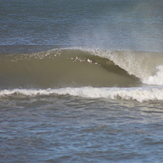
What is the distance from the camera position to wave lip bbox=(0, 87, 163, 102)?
11.5m

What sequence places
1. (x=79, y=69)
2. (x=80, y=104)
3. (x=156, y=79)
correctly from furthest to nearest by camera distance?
(x=79, y=69), (x=156, y=79), (x=80, y=104)

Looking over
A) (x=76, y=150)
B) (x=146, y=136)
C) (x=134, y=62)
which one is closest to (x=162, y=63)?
(x=134, y=62)

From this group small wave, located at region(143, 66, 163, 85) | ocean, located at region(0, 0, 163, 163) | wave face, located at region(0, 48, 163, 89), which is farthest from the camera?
small wave, located at region(143, 66, 163, 85)

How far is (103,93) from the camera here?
11.7 metres

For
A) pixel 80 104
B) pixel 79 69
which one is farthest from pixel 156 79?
pixel 80 104

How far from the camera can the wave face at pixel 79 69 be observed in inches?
532

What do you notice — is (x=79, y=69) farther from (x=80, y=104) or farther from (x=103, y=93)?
(x=80, y=104)

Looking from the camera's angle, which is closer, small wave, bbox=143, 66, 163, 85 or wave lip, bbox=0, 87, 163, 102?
wave lip, bbox=0, 87, 163, 102

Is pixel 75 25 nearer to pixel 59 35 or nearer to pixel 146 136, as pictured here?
pixel 59 35

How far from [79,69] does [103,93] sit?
3052 mm

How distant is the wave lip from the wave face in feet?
3.29

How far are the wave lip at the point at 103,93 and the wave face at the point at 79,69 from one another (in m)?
1.00

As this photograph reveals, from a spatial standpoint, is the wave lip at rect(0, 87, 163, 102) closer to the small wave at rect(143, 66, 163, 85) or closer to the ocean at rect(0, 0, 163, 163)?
the ocean at rect(0, 0, 163, 163)

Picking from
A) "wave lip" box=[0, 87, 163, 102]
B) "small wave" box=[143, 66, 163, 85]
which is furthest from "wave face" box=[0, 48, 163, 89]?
"wave lip" box=[0, 87, 163, 102]
